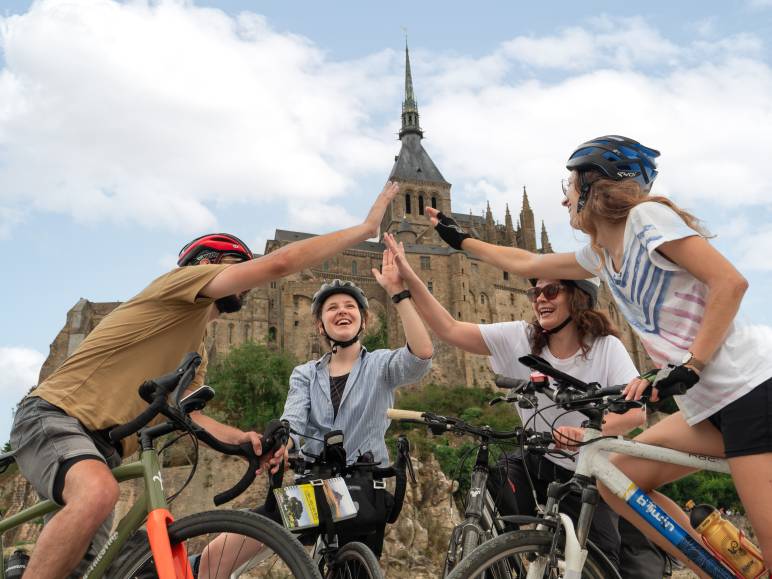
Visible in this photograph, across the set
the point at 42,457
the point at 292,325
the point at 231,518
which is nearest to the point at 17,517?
the point at 42,457

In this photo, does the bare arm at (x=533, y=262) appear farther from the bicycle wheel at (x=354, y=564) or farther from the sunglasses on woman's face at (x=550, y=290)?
the bicycle wheel at (x=354, y=564)

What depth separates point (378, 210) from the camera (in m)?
4.27

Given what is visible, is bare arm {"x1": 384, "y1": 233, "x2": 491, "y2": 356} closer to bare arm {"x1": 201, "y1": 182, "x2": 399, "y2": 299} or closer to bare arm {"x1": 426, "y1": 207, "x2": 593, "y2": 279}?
bare arm {"x1": 426, "y1": 207, "x2": 593, "y2": 279}

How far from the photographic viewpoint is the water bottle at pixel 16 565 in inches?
149

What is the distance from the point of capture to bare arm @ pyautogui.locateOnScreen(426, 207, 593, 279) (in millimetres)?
4453

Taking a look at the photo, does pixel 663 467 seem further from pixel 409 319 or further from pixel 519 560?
pixel 409 319

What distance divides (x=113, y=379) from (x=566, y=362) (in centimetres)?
283

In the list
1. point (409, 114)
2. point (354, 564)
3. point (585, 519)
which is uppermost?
point (409, 114)

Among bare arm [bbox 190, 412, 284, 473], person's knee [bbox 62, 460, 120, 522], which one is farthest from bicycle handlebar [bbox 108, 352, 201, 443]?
bare arm [bbox 190, 412, 284, 473]

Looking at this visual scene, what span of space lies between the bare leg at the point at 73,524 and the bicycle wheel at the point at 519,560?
1.58m

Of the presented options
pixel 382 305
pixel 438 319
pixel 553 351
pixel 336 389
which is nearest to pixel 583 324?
pixel 553 351

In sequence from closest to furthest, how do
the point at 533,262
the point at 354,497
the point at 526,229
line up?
the point at 354,497
the point at 533,262
the point at 526,229

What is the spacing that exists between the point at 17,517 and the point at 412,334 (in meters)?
2.58

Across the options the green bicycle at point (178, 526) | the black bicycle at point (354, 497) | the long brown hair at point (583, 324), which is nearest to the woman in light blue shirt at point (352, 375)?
the black bicycle at point (354, 497)
